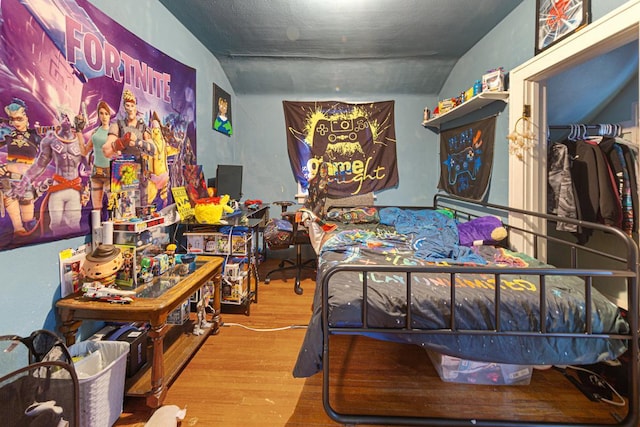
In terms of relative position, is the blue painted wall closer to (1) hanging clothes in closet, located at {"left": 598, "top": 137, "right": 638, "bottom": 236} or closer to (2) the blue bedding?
(1) hanging clothes in closet, located at {"left": 598, "top": 137, "right": 638, "bottom": 236}

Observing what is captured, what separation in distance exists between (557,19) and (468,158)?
4.86 ft

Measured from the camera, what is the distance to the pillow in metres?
3.51

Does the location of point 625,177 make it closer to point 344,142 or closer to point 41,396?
point 344,142

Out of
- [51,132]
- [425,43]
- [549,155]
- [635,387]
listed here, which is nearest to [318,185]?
[425,43]

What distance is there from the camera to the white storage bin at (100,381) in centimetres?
127

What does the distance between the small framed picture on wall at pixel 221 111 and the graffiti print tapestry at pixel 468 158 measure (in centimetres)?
291

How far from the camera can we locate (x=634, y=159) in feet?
7.11

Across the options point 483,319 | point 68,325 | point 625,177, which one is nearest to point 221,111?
point 68,325

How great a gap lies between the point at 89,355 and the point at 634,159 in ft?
12.2

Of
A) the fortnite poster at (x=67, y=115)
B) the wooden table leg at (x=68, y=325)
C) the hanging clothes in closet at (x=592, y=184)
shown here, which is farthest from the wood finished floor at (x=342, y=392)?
the hanging clothes in closet at (x=592, y=184)

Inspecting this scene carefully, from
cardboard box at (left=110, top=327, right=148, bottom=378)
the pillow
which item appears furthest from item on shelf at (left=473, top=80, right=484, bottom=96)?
cardboard box at (left=110, top=327, right=148, bottom=378)

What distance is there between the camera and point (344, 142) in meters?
4.20

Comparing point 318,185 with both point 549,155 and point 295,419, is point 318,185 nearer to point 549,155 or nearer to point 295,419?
point 549,155

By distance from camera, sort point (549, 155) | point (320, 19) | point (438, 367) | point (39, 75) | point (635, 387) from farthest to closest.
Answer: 1. point (320, 19)
2. point (549, 155)
3. point (438, 367)
4. point (39, 75)
5. point (635, 387)
